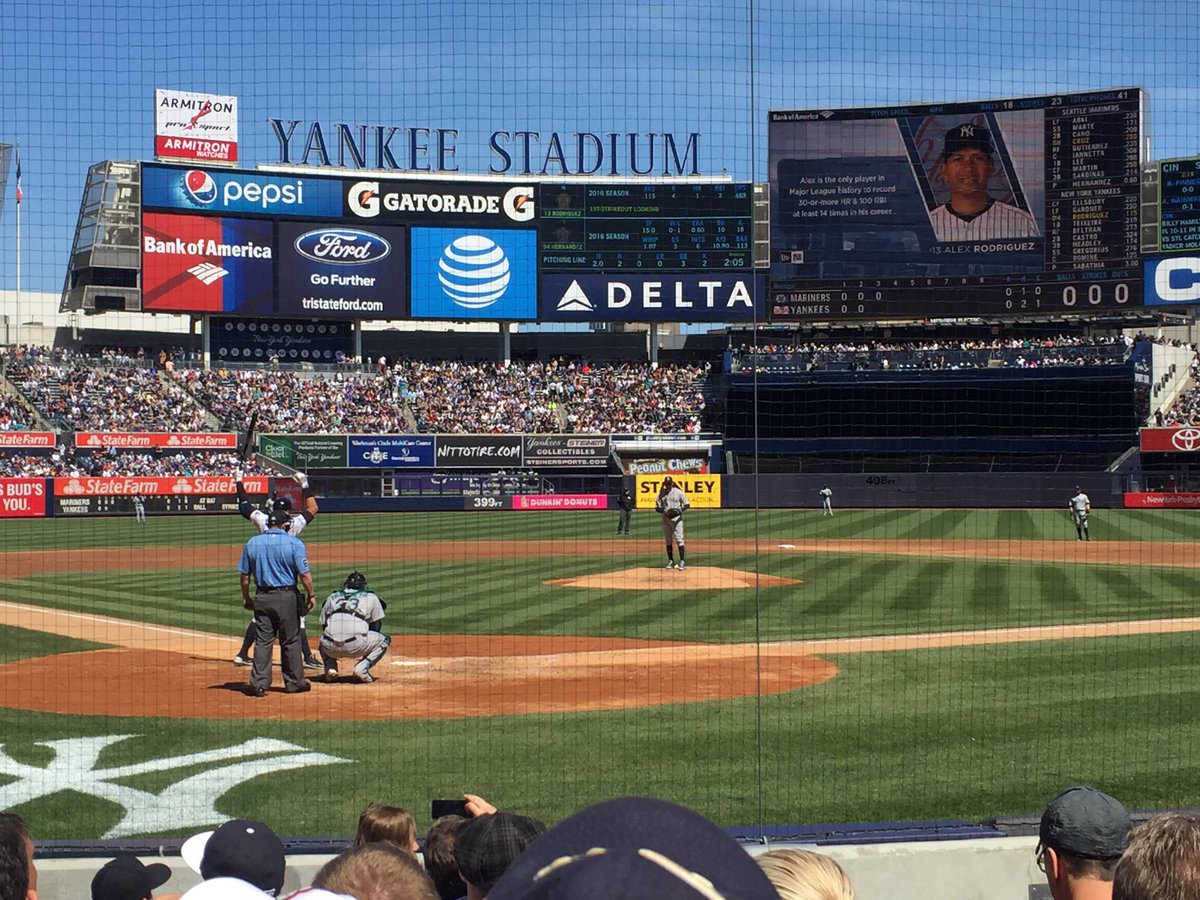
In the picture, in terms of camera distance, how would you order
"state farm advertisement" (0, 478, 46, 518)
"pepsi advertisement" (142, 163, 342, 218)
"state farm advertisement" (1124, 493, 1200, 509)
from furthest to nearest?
1. "pepsi advertisement" (142, 163, 342, 218)
2. "state farm advertisement" (1124, 493, 1200, 509)
3. "state farm advertisement" (0, 478, 46, 518)

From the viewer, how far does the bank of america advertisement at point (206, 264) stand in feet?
189

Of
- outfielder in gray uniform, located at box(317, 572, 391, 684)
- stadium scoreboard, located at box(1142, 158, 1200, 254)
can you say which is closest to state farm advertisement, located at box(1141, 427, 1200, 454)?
stadium scoreboard, located at box(1142, 158, 1200, 254)

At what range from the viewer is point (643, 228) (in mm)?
61344

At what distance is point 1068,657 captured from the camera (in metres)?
14.9

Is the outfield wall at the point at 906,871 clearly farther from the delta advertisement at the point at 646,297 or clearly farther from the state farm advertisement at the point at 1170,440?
the delta advertisement at the point at 646,297

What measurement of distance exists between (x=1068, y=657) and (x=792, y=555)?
15.5m

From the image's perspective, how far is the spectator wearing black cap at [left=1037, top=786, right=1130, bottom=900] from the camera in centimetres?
379

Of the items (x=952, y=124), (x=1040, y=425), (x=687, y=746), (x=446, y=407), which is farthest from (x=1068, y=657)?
(x=446, y=407)

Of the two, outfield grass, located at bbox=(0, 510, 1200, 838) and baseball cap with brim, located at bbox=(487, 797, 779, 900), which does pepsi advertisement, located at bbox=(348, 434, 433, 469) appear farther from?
baseball cap with brim, located at bbox=(487, 797, 779, 900)

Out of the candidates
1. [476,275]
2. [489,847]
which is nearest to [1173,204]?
[476,275]

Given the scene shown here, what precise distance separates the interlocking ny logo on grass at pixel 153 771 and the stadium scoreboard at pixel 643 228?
5130cm

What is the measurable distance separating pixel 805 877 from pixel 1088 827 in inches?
78.0

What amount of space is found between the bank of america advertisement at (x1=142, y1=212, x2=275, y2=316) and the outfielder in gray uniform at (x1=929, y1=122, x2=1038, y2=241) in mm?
28509

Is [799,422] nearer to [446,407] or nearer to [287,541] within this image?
[446,407]
